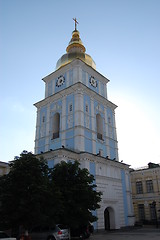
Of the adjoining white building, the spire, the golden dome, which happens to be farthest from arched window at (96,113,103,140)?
the spire

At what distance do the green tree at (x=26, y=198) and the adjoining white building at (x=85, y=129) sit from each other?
8.87 metres

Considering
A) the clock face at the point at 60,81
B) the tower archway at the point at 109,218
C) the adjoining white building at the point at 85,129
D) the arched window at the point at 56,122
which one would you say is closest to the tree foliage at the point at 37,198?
the adjoining white building at the point at 85,129

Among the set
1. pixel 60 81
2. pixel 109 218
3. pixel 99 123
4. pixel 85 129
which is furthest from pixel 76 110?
pixel 109 218

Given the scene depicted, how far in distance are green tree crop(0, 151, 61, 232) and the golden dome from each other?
2240 cm

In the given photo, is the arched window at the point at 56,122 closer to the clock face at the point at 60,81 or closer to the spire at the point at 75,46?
the clock face at the point at 60,81

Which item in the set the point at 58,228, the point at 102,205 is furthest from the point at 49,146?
the point at 58,228

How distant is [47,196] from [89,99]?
1858 cm

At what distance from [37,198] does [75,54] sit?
2543cm

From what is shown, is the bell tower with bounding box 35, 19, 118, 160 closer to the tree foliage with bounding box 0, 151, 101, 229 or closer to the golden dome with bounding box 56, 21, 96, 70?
the golden dome with bounding box 56, 21, 96, 70

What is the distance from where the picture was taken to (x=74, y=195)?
16875 millimetres

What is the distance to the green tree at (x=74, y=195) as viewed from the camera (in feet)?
52.5

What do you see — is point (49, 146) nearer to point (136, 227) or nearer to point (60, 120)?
point (60, 120)

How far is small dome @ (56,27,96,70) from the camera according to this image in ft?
112

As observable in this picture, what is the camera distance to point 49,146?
2975 centimetres
